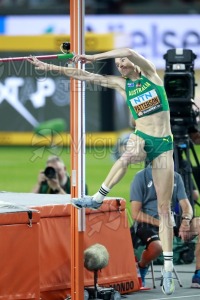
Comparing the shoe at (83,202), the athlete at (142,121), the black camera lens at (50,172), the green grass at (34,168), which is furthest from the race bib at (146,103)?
the green grass at (34,168)

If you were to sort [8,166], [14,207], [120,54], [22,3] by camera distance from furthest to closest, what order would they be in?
[22,3], [8,166], [14,207], [120,54]

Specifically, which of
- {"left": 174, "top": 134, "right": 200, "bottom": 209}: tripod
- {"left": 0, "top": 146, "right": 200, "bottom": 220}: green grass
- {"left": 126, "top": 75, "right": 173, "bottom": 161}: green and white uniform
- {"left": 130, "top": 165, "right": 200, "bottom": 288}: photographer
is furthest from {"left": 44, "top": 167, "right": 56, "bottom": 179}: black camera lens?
{"left": 0, "top": 146, "right": 200, "bottom": 220}: green grass

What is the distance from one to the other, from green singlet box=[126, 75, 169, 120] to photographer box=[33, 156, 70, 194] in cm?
369

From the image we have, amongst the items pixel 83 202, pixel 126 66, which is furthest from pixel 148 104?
pixel 83 202

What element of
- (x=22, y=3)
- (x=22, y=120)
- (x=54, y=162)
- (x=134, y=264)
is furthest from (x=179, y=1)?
(x=134, y=264)

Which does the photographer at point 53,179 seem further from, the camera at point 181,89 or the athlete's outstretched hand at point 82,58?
the athlete's outstretched hand at point 82,58

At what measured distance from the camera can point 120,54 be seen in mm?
8656

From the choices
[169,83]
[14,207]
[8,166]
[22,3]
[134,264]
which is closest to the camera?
[14,207]

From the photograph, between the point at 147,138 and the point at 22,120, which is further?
the point at 22,120

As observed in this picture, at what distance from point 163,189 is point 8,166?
1413 cm

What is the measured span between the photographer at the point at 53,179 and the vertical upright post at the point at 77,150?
334 centimetres

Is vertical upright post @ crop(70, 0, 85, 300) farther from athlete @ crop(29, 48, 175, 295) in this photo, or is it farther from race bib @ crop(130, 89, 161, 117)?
race bib @ crop(130, 89, 161, 117)

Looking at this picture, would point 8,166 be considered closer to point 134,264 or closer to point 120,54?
point 134,264

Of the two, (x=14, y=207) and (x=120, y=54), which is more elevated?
(x=120, y=54)
